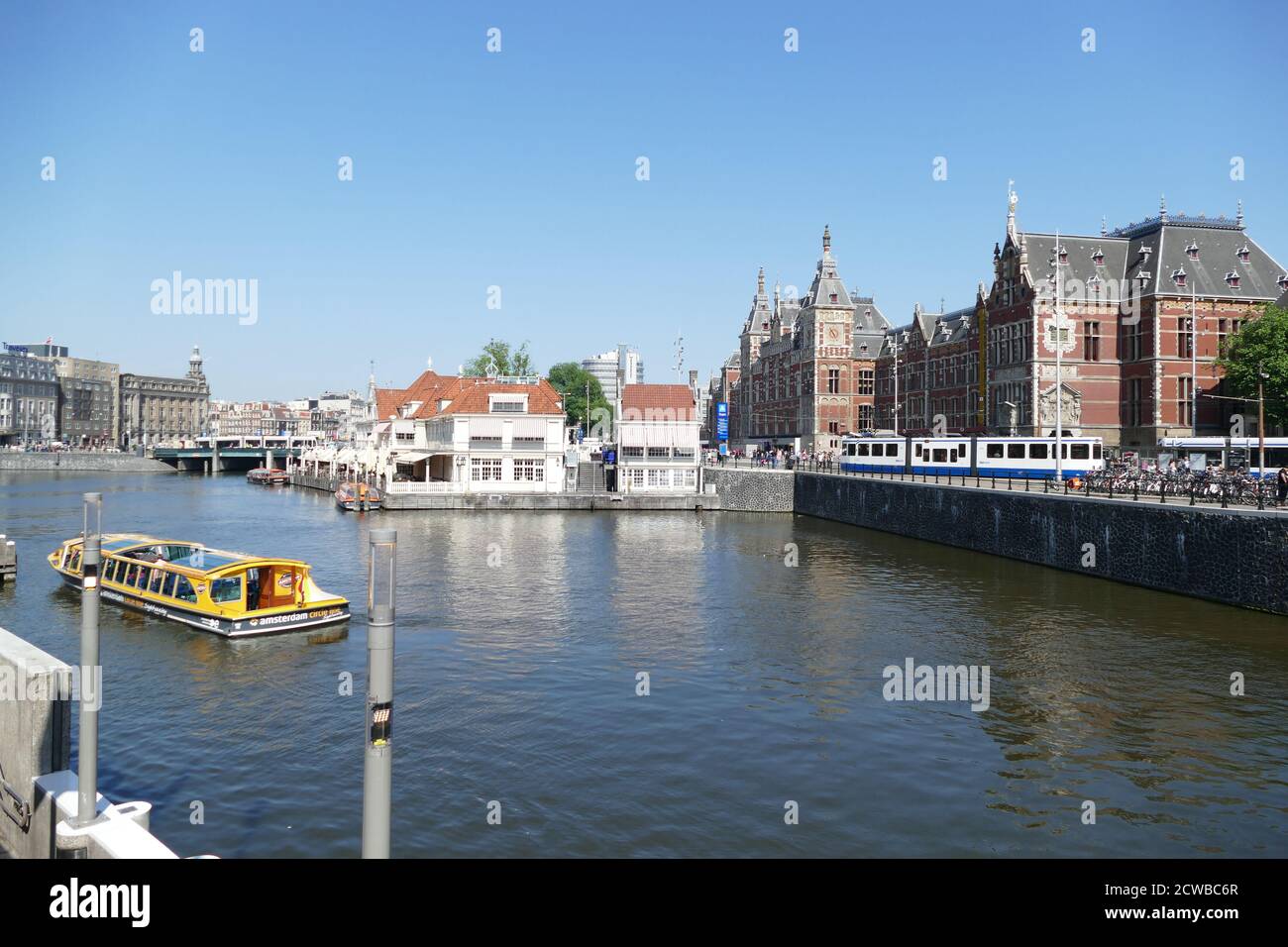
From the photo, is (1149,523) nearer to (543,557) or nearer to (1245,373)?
(543,557)

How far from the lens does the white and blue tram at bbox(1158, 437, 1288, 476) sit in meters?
55.8

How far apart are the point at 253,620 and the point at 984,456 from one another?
169ft

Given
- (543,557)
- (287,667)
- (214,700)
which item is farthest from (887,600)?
(214,700)

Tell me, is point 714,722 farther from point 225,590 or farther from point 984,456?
point 984,456

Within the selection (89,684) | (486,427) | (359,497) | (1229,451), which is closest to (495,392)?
(486,427)

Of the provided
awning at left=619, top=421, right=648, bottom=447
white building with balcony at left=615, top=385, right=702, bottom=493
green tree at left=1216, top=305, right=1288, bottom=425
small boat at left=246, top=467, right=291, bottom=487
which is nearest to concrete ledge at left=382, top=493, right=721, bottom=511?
white building with balcony at left=615, top=385, right=702, bottom=493

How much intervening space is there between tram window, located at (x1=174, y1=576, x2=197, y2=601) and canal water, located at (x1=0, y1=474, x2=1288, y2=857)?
118 cm

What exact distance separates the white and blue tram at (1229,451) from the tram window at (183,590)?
51.1 meters

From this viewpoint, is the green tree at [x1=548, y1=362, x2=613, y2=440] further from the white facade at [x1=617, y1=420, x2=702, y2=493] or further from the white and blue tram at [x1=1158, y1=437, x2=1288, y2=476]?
the white and blue tram at [x1=1158, y1=437, x2=1288, y2=476]

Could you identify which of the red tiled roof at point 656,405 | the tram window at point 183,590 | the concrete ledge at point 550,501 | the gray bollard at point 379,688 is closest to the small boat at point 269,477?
the concrete ledge at point 550,501

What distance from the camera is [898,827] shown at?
15.2 meters

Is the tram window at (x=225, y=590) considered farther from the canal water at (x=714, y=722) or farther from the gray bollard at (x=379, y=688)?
the gray bollard at (x=379, y=688)

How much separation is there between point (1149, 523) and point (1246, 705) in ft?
52.5
